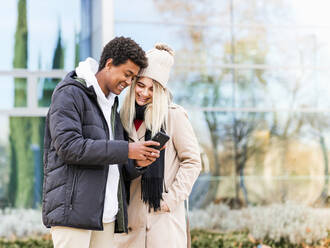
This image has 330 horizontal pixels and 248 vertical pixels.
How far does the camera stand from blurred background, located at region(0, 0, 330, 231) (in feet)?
19.5

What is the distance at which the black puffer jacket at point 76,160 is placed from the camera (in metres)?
2.43

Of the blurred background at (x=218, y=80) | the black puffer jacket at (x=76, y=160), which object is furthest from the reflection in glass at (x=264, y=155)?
the black puffer jacket at (x=76, y=160)

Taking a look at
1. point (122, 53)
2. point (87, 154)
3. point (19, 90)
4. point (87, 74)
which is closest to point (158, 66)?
point (122, 53)

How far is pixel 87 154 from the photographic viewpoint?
2.42 m

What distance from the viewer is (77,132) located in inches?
96.6

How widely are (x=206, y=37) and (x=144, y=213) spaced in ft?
12.1

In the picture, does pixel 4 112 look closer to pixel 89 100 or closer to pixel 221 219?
pixel 221 219

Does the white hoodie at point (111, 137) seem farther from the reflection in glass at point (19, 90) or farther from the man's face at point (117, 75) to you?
the reflection in glass at point (19, 90)

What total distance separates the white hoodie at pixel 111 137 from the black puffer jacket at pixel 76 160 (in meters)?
0.08

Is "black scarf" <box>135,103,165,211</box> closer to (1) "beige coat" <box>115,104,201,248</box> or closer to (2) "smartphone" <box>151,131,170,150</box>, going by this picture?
(1) "beige coat" <box>115,104,201,248</box>

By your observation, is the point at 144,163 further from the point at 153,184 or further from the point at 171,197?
the point at 171,197

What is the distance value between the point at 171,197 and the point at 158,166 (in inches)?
8.3

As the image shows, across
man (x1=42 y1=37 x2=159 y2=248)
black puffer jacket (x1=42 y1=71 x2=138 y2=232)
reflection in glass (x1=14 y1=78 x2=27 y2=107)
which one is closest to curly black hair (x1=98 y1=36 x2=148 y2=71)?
man (x1=42 y1=37 x2=159 y2=248)

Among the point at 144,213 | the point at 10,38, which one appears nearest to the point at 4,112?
the point at 10,38
